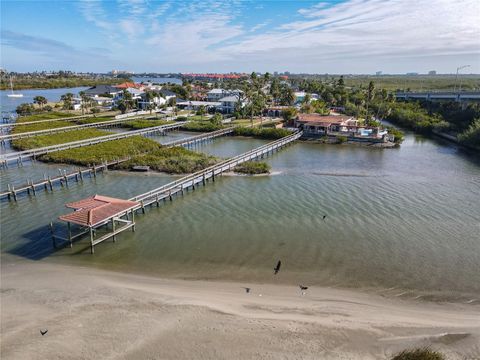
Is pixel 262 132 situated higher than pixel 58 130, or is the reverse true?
pixel 58 130

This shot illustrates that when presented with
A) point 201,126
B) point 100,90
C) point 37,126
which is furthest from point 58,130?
point 100,90

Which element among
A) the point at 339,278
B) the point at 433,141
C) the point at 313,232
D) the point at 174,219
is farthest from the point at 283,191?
the point at 433,141

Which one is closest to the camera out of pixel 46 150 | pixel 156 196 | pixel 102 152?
pixel 156 196

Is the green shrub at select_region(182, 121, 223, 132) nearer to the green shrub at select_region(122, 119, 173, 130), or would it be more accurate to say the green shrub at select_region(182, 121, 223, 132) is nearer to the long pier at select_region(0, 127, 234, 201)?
the green shrub at select_region(122, 119, 173, 130)

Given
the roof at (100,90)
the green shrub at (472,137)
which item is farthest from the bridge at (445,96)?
the roof at (100,90)

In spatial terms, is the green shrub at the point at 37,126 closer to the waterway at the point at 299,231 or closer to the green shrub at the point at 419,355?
the waterway at the point at 299,231

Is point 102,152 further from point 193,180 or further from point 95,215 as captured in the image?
point 95,215
